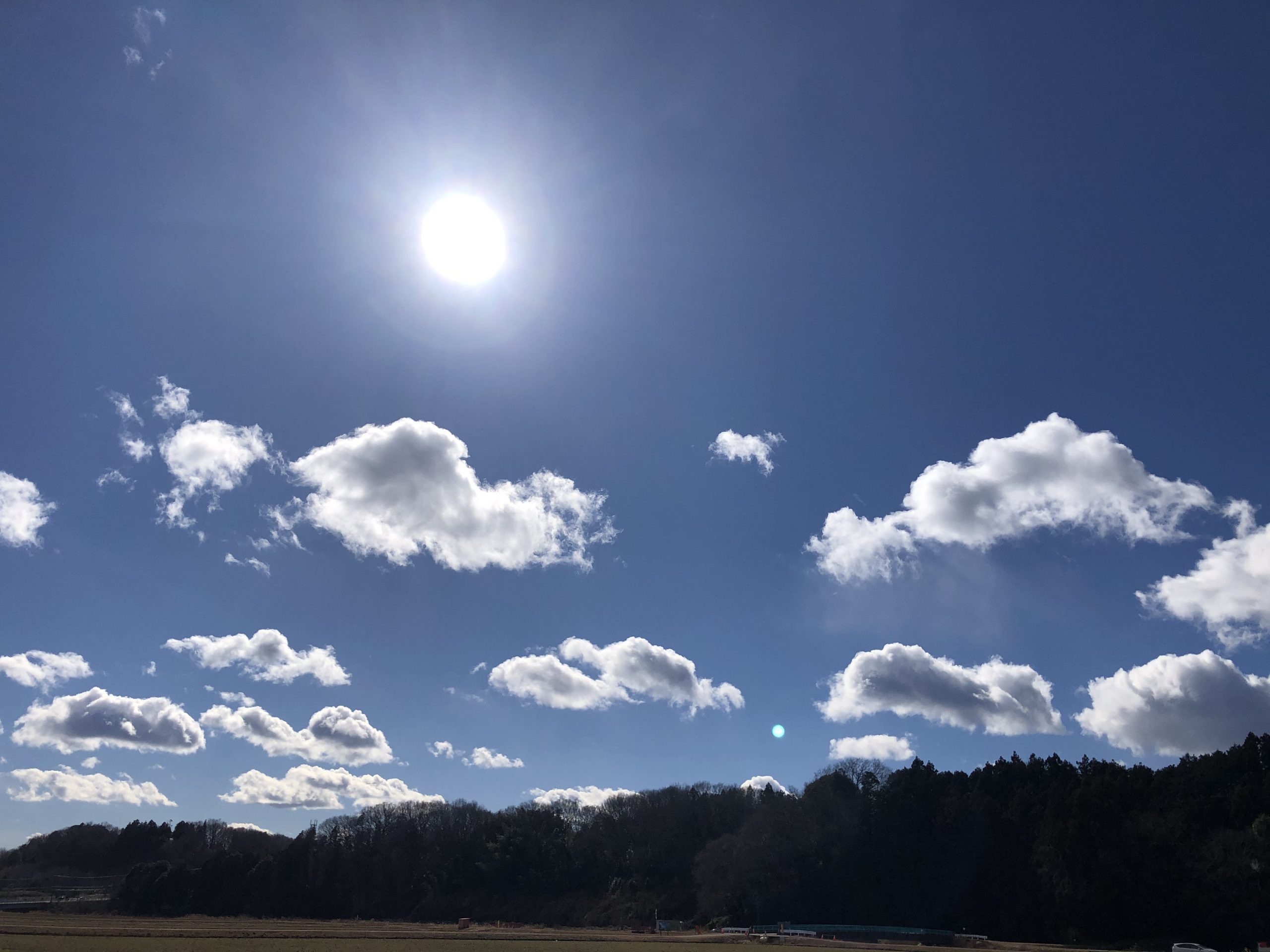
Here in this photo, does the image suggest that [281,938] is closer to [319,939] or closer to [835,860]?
[319,939]

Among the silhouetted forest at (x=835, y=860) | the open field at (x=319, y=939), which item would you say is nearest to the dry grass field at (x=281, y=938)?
the open field at (x=319, y=939)

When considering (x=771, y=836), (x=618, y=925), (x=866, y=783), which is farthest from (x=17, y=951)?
(x=866, y=783)

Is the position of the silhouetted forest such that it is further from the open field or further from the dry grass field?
the dry grass field

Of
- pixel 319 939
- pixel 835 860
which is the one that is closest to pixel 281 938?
pixel 319 939

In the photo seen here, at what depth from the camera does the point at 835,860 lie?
274ft

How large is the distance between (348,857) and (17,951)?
85641 mm

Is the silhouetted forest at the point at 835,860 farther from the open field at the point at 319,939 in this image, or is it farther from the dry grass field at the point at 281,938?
the dry grass field at the point at 281,938

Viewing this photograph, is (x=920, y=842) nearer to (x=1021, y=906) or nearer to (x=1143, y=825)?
(x=1021, y=906)

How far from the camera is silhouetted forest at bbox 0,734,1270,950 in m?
67.0

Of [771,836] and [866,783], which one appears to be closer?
[771,836]

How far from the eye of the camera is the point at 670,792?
126m

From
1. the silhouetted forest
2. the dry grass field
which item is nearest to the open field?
the dry grass field

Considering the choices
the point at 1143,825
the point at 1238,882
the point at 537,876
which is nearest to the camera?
the point at 1238,882

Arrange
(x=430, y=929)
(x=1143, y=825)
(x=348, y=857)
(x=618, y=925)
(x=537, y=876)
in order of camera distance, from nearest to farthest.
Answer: (x=1143, y=825), (x=430, y=929), (x=618, y=925), (x=537, y=876), (x=348, y=857)
